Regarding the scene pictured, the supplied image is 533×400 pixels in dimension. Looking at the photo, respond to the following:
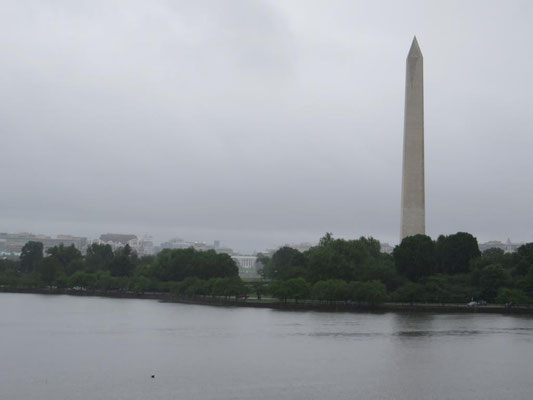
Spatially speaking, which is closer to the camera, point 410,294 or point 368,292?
point 368,292

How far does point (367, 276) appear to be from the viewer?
146ft

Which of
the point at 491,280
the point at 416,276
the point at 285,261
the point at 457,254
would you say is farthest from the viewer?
the point at 285,261

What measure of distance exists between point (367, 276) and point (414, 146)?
9023mm

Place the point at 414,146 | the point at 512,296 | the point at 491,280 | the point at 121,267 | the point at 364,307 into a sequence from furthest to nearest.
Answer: the point at 121,267, the point at 414,146, the point at 491,280, the point at 364,307, the point at 512,296

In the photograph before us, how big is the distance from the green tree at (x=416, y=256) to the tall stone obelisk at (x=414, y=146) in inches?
95.3

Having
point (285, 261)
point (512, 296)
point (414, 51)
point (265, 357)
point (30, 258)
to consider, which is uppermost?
point (414, 51)

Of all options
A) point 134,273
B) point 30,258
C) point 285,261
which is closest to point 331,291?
point 134,273

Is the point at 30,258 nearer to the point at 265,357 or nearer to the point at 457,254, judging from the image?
the point at 457,254

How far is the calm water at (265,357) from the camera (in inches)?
714

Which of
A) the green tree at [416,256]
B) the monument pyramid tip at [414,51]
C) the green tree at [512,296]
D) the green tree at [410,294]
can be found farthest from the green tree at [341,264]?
the monument pyramid tip at [414,51]

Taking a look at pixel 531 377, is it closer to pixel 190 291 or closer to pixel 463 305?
pixel 463 305

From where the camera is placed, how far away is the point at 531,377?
20.4 meters

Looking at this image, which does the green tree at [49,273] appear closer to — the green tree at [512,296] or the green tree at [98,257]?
the green tree at [98,257]

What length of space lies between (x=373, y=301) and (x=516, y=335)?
12147 millimetres
